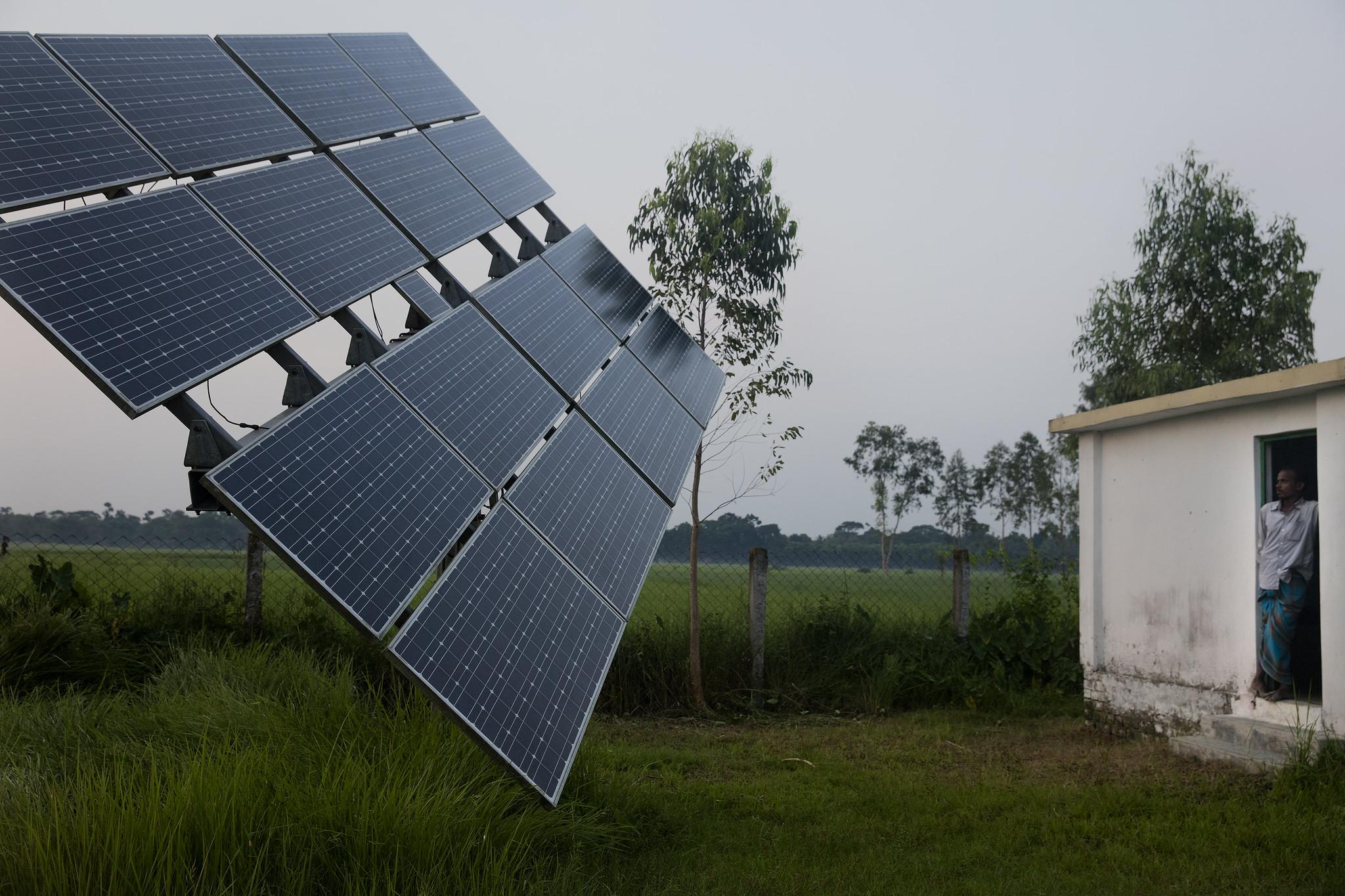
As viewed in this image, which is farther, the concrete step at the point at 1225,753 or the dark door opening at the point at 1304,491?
the dark door opening at the point at 1304,491

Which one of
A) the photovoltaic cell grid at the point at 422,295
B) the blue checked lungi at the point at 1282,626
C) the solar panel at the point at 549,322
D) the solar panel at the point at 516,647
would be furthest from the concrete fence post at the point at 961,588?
the photovoltaic cell grid at the point at 422,295

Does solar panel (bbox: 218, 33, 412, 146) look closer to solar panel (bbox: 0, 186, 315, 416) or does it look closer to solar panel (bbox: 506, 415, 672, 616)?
solar panel (bbox: 0, 186, 315, 416)

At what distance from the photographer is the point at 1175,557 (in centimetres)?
835

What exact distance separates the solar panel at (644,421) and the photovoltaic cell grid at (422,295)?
35.7 inches

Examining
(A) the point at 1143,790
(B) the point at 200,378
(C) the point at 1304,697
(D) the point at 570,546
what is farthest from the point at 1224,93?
(B) the point at 200,378

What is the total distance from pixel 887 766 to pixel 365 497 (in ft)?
17.4

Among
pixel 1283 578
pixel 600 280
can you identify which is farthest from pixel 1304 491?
pixel 600 280

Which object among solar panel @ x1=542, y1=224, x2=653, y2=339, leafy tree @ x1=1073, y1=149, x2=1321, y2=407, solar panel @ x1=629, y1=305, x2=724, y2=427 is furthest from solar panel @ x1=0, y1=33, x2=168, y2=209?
leafy tree @ x1=1073, y1=149, x2=1321, y2=407

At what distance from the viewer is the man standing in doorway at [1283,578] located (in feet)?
23.4

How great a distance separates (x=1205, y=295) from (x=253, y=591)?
63.2ft

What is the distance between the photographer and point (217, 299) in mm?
2908

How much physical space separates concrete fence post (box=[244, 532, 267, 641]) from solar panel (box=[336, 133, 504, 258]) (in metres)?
4.51

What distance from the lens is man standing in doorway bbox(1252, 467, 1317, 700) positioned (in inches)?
280

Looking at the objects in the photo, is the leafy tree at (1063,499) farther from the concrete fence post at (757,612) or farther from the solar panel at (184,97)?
the solar panel at (184,97)
